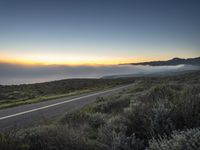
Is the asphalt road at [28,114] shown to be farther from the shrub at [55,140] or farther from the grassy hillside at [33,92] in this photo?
the grassy hillside at [33,92]

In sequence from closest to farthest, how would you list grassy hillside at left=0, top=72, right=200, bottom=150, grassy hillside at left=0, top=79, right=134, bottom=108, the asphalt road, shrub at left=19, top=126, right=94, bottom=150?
grassy hillside at left=0, top=72, right=200, bottom=150, shrub at left=19, top=126, right=94, bottom=150, the asphalt road, grassy hillside at left=0, top=79, right=134, bottom=108

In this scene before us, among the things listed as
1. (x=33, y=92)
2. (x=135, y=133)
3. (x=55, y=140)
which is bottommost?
(x=33, y=92)

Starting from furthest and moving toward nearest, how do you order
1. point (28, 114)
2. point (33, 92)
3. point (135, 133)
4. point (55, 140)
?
point (33, 92)
point (28, 114)
point (135, 133)
point (55, 140)

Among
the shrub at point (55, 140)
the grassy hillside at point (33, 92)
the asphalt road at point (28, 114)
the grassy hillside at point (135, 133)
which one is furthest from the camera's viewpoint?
the grassy hillside at point (33, 92)

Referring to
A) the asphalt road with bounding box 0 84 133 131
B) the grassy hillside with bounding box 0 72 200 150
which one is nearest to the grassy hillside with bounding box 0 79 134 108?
the asphalt road with bounding box 0 84 133 131

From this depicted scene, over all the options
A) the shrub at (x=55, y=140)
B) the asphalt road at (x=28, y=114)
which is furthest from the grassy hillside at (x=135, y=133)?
the asphalt road at (x=28, y=114)

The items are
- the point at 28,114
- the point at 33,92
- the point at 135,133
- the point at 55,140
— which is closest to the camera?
the point at 55,140

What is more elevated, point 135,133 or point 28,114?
point 135,133

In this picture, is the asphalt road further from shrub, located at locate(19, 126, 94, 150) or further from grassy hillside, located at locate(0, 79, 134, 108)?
grassy hillside, located at locate(0, 79, 134, 108)

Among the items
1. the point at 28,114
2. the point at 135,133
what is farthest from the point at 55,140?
the point at 28,114

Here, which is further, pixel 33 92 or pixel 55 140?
pixel 33 92

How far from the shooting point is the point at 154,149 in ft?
12.6

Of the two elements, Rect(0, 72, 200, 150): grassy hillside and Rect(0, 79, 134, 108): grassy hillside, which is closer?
Rect(0, 72, 200, 150): grassy hillside

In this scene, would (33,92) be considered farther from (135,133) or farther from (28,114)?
(135,133)
